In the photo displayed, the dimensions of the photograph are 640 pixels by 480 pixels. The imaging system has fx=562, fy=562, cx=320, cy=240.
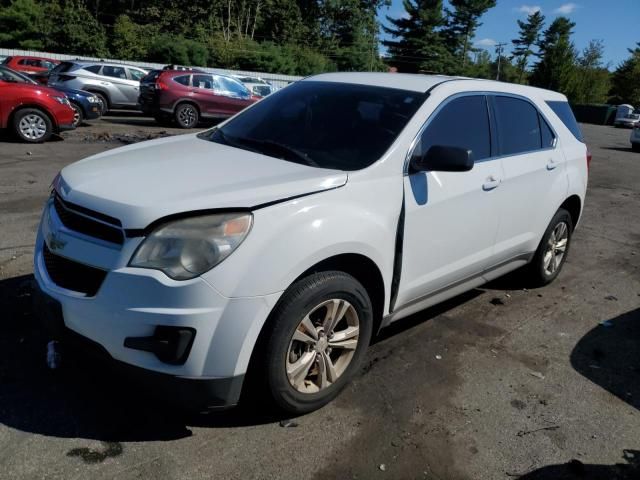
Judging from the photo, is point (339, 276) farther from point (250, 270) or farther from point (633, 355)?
point (633, 355)

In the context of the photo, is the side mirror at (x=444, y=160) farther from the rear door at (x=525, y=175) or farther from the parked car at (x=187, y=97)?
the parked car at (x=187, y=97)

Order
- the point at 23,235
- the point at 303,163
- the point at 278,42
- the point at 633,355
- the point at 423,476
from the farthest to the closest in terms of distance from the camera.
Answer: the point at 278,42, the point at 23,235, the point at 633,355, the point at 303,163, the point at 423,476

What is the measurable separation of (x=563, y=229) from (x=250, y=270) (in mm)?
3698

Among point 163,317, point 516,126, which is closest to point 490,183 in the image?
point 516,126

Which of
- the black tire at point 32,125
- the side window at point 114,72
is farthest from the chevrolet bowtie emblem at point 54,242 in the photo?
the side window at point 114,72

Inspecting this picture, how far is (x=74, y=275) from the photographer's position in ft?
8.64

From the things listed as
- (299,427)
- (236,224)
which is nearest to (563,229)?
(299,427)

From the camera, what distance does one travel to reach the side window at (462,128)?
3484 mm

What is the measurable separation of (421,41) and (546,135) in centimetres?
6618

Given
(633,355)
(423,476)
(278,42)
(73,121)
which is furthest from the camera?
(278,42)

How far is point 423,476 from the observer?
2621mm

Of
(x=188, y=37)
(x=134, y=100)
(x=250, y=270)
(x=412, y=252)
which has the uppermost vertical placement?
(x=250, y=270)

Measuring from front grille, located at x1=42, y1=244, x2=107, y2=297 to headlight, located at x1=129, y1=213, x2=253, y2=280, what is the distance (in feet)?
0.78

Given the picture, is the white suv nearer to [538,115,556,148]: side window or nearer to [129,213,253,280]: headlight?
[129,213,253,280]: headlight
